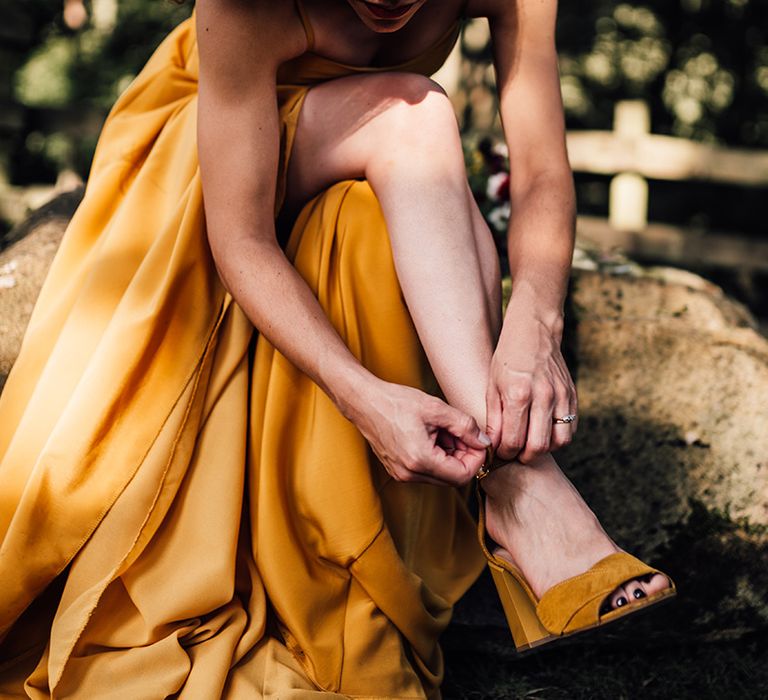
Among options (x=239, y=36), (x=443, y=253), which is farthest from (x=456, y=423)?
(x=239, y=36)

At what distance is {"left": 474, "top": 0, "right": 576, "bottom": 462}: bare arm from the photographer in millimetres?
1471

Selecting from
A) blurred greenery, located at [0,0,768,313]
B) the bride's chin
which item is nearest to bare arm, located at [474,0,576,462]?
the bride's chin

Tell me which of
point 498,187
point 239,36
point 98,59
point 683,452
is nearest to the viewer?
point 239,36

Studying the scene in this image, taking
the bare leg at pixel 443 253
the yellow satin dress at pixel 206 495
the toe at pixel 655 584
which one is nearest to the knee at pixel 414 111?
the bare leg at pixel 443 253

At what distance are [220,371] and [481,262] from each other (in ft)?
1.57

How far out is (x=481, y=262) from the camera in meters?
1.65

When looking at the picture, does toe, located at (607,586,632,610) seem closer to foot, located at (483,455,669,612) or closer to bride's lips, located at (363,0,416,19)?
foot, located at (483,455,669,612)

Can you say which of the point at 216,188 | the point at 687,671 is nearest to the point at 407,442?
the point at 216,188

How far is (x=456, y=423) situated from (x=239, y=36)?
70 centimetres

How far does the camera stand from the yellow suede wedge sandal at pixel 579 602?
53.0 inches

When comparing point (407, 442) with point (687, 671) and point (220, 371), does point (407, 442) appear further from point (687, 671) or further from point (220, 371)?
point (687, 671)

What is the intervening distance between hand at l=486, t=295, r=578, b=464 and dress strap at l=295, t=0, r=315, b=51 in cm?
61

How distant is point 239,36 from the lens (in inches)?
61.2

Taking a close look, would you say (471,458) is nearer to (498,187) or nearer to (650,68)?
(498,187)
